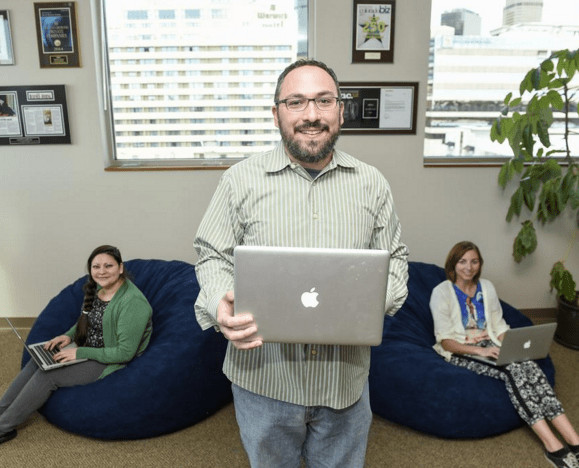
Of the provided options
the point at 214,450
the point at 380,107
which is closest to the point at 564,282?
the point at 380,107

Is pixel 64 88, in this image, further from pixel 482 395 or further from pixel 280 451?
pixel 482 395

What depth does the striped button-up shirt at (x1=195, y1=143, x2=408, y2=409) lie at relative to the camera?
4.21 ft

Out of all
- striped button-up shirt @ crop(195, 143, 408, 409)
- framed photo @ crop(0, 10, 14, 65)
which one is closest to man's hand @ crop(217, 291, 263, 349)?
striped button-up shirt @ crop(195, 143, 408, 409)

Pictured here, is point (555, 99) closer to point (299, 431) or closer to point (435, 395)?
point (435, 395)

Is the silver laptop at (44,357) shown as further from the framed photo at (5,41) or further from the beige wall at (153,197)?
the framed photo at (5,41)

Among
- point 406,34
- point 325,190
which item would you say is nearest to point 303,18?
point 406,34

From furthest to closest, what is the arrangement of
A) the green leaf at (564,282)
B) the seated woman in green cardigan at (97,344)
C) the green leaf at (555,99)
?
the green leaf at (564,282) < the green leaf at (555,99) < the seated woman in green cardigan at (97,344)

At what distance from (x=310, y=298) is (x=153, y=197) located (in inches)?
101

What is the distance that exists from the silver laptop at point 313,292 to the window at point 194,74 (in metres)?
2.50

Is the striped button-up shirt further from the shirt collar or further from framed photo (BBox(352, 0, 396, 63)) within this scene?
framed photo (BBox(352, 0, 396, 63))

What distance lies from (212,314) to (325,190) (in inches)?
16.9

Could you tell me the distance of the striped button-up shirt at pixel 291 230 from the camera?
1283 mm

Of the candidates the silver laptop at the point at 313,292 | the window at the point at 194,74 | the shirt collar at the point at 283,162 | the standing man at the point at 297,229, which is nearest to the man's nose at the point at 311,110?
the standing man at the point at 297,229

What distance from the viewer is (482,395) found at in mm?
2328
